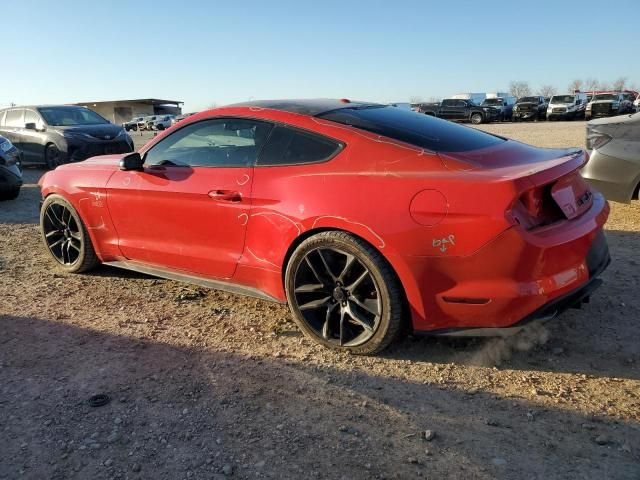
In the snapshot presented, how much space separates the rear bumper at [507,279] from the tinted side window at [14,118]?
13043 mm

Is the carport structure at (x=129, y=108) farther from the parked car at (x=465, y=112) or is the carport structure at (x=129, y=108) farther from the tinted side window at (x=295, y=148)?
the tinted side window at (x=295, y=148)

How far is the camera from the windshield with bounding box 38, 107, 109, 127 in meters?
12.7

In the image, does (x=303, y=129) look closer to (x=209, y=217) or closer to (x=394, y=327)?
(x=209, y=217)

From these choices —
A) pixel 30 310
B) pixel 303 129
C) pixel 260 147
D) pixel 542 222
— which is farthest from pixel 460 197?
pixel 30 310

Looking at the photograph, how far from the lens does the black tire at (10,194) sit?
8.64 meters

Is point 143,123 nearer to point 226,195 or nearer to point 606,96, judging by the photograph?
point 606,96

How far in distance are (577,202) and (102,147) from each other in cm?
1132

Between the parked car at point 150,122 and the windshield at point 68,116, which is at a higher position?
the windshield at point 68,116

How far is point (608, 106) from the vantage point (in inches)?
1255

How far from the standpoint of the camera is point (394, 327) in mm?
3047

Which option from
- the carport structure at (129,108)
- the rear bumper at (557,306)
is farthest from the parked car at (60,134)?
the carport structure at (129,108)

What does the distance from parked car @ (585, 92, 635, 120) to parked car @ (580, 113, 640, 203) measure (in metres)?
29.1

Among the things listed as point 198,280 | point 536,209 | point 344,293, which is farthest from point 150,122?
point 536,209

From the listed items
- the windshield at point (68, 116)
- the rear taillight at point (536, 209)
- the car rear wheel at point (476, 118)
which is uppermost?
the windshield at point (68, 116)
